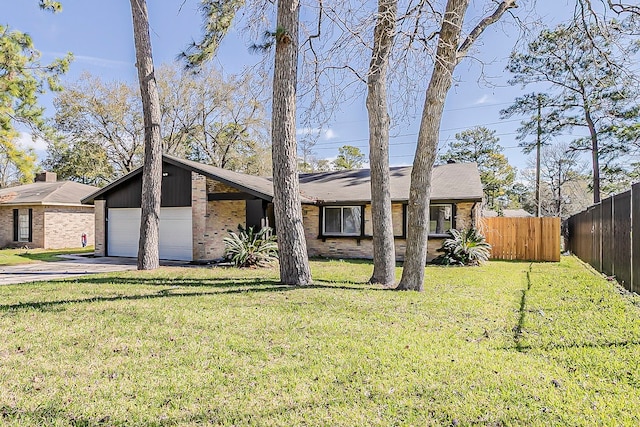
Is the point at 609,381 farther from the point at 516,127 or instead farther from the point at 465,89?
the point at 516,127

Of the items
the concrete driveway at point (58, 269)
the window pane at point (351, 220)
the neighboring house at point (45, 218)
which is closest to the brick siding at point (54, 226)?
the neighboring house at point (45, 218)

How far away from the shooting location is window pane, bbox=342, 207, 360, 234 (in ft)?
47.8

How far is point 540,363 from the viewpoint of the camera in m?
3.63

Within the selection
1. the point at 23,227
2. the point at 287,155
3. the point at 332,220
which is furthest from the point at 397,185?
the point at 23,227

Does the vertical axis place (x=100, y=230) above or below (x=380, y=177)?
below

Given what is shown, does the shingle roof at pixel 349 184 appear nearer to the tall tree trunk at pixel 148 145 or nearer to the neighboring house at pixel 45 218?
the tall tree trunk at pixel 148 145

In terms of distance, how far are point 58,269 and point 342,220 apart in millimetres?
9121

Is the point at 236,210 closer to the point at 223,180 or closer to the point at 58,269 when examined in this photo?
the point at 223,180

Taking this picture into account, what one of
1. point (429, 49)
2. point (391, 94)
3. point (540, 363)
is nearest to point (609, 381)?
point (540, 363)

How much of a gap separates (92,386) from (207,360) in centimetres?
96

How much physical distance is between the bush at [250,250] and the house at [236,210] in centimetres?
109

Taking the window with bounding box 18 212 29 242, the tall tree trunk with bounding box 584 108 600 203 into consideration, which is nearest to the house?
the window with bounding box 18 212 29 242

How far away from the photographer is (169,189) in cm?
1374

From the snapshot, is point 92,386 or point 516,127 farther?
point 516,127
